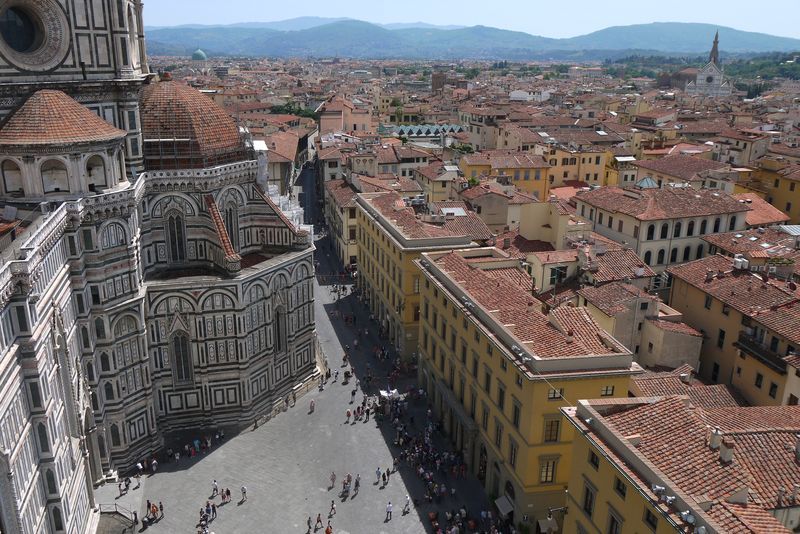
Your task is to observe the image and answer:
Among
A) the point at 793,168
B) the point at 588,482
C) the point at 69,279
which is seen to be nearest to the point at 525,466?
the point at 588,482

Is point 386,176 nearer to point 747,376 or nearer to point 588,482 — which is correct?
point 747,376

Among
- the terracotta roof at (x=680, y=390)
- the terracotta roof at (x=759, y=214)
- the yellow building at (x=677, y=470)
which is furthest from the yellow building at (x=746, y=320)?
the terracotta roof at (x=759, y=214)

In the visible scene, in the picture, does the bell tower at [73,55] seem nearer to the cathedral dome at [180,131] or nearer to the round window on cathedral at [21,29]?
the round window on cathedral at [21,29]

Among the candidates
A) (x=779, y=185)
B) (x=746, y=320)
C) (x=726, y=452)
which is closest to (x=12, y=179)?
(x=726, y=452)

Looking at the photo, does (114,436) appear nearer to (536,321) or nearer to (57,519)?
(57,519)

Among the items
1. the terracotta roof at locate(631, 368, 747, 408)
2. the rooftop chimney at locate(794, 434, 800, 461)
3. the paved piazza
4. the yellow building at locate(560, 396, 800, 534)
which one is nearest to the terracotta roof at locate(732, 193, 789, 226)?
the terracotta roof at locate(631, 368, 747, 408)

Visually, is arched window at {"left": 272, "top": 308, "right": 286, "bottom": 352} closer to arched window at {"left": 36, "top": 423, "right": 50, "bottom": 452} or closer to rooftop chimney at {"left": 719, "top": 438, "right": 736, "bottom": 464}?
arched window at {"left": 36, "top": 423, "right": 50, "bottom": 452}
